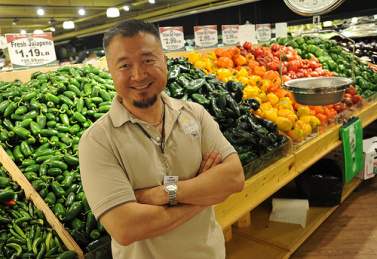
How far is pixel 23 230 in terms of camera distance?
5.82 ft

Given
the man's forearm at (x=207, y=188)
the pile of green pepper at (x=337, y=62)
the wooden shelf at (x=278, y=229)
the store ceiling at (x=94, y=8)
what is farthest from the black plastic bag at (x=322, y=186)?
the store ceiling at (x=94, y=8)

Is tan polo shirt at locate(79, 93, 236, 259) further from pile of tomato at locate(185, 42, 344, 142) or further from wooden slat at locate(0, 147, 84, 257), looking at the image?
pile of tomato at locate(185, 42, 344, 142)

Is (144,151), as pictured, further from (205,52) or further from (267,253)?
(205,52)

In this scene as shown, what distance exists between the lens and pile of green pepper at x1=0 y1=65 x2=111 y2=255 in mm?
1811

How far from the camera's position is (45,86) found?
9.35ft

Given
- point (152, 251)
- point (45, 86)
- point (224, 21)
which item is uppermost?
point (224, 21)

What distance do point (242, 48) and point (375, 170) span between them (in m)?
2.44

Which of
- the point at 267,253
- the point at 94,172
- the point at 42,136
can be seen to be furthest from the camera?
the point at 267,253

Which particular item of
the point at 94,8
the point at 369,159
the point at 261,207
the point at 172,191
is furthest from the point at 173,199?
the point at 94,8

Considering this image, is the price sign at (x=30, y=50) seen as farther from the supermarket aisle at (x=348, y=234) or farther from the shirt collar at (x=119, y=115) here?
the supermarket aisle at (x=348, y=234)

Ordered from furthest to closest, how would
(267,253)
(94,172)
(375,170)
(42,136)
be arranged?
(375,170) < (267,253) < (42,136) < (94,172)

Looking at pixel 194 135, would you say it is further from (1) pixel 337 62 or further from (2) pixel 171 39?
(1) pixel 337 62

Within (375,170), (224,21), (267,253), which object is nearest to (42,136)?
(267,253)

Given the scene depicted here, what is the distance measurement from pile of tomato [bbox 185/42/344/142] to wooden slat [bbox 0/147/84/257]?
6.42 feet
